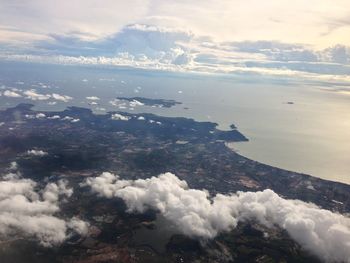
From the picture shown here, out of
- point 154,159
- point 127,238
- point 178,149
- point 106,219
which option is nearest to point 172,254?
point 127,238

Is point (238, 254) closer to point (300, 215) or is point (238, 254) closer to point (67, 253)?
point (300, 215)

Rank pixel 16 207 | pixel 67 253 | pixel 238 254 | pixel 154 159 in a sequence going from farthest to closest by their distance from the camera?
1. pixel 154 159
2. pixel 16 207
3. pixel 238 254
4. pixel 67 253

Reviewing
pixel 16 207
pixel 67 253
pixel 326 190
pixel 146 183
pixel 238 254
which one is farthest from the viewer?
pixel 326 190

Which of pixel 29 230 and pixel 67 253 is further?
pixel 29 230

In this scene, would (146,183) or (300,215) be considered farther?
(146,183)

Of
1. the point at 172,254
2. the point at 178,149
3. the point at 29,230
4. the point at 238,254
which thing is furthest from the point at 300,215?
the point at 178,149

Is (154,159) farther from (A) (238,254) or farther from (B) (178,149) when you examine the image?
(A) (238,254)
